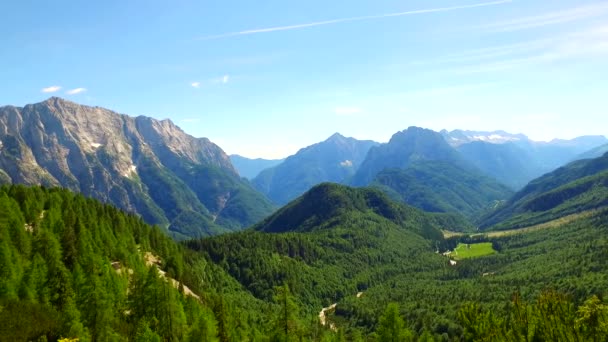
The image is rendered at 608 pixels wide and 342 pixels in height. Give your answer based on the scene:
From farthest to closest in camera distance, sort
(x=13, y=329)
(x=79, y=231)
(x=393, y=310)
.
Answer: (x=79, y=231) → (x=393, y=310) → (x=13, y=329)

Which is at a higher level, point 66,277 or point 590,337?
point 66,277

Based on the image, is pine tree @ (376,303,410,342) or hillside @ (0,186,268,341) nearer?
hillside @ (0,186,268,341)

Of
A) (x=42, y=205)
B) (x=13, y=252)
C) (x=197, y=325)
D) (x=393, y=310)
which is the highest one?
(x=42, y=205)

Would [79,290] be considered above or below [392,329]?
above

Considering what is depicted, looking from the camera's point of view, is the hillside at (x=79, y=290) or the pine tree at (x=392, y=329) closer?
A: the hillside at (x=79, y=290)

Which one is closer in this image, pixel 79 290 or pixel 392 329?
pixel 79 290

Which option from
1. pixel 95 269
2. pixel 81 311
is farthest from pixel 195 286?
pixel 81 311

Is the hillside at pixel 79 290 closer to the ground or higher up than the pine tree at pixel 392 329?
higher up

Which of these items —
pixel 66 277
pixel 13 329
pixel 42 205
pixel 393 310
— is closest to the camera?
pixel 13 329

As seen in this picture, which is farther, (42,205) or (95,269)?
(42,205)

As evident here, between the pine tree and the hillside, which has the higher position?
the hillside

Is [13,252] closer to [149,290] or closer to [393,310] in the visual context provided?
[149,290]
